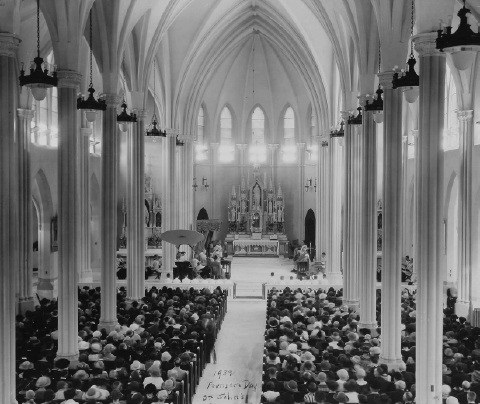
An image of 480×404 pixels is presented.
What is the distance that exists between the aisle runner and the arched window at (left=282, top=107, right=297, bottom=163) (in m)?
18.8

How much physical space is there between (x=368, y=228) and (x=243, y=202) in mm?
22963

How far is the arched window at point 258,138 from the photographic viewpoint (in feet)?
138

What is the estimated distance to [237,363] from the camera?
17312mm

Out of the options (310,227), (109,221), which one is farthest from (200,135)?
(109,221)

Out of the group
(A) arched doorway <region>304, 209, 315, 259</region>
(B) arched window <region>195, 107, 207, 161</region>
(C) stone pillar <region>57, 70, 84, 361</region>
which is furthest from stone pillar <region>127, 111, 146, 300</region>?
(A) arched doorway <region>304, 209, 315, 259</region>

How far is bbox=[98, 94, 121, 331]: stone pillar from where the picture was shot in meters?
18.3

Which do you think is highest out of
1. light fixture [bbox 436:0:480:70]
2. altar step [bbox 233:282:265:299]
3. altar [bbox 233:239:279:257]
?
light fixture [bbox 436:0:480:70]

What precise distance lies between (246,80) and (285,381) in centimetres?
3125

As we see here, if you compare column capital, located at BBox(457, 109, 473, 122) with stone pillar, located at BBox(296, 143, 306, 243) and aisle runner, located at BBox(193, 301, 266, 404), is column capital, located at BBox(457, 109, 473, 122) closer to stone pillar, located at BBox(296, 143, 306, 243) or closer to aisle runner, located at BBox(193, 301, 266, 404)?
aisle runner, located at BBox(193, 301, 266, 404)

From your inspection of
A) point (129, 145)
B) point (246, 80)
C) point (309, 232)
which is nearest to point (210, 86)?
point (246, 80)

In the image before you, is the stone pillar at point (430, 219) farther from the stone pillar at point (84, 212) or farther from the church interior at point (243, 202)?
the stone pillar at point (84, 212)

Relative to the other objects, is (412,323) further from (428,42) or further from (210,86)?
(210,86)

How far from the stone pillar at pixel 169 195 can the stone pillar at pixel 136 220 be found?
8029mm

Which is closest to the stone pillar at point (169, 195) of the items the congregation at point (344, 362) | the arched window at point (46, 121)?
the arched window at point (46, 121)
